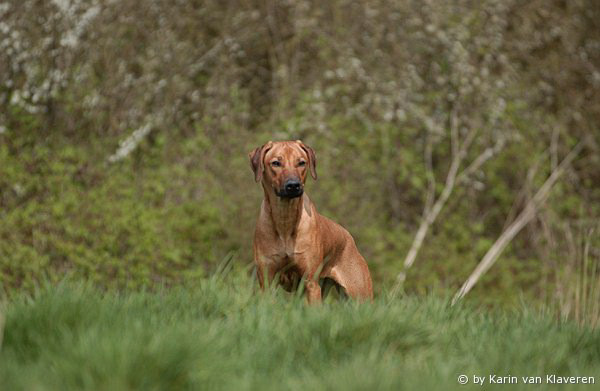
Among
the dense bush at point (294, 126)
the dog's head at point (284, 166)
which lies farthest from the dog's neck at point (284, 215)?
the dense bush at point (294, 126)

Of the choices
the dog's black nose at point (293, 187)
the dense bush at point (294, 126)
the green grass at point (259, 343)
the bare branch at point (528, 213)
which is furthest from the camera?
the bare branch at point (528, 213)

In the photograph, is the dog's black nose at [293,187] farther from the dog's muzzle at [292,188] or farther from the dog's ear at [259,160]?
the dog's ear at [259,160]

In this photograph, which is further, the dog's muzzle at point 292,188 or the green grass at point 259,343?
the dog's muzzle at point 292,188

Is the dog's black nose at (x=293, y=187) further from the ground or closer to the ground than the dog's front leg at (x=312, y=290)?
further from the ground

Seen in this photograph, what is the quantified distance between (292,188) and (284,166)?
0.19 metres

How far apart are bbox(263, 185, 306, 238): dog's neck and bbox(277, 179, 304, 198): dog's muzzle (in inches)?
8.3

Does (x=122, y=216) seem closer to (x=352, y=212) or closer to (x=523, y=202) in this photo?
(x=352, y=212)

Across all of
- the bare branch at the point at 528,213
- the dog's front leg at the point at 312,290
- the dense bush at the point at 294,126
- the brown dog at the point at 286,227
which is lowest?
the bare branch at the point at 528,213

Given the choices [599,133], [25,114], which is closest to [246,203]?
[25,114]

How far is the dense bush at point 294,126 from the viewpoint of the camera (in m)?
8.16

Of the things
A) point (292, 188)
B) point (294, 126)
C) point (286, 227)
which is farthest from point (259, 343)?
point (294, 126)

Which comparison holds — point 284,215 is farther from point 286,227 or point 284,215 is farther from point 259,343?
point 259,343

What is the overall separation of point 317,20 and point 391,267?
314cm

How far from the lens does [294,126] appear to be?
9.38 meters
